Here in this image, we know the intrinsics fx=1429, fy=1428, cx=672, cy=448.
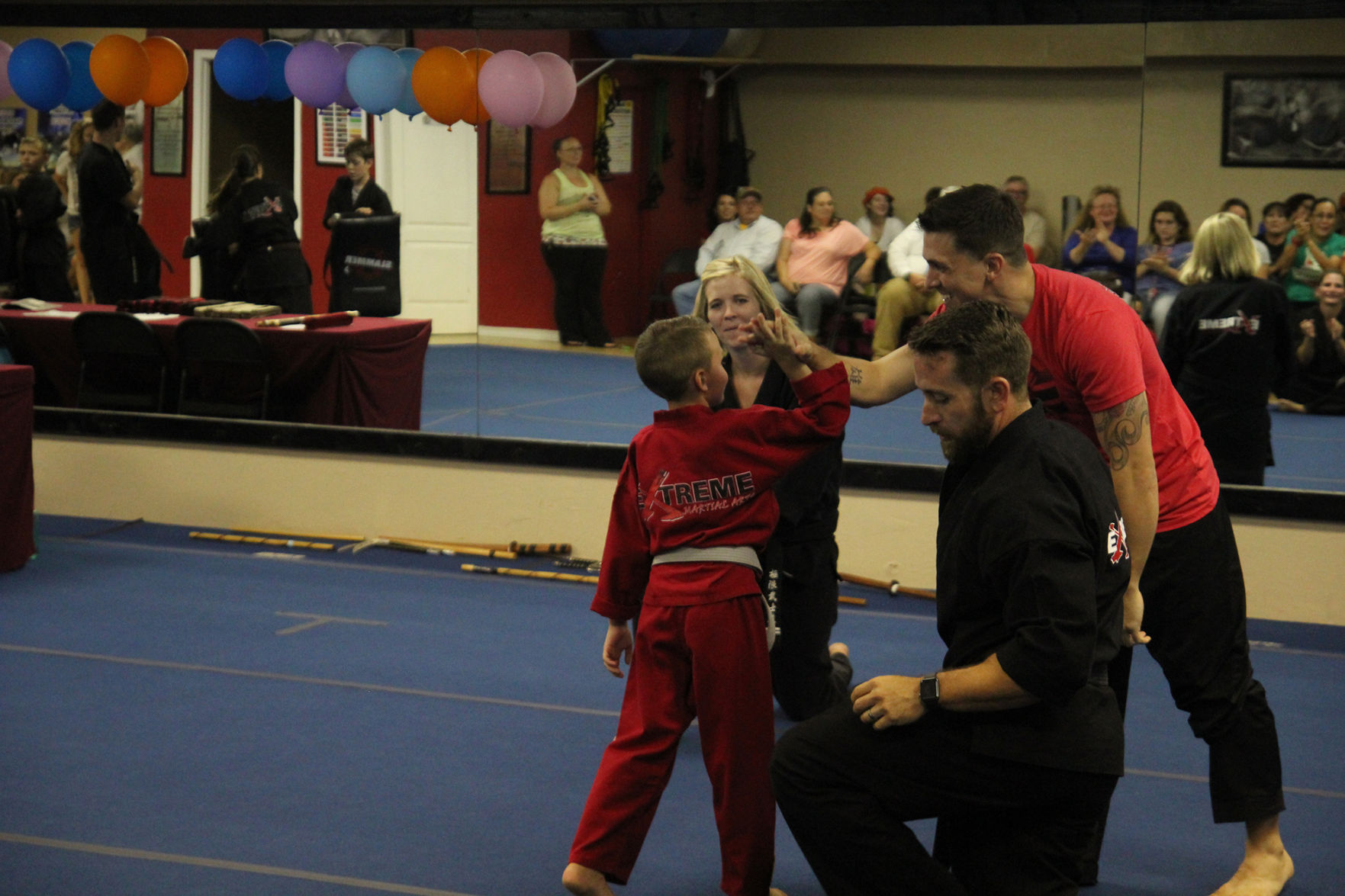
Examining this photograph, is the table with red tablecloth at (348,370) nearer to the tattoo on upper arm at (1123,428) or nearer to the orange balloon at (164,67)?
the orange balloon at (164,67)

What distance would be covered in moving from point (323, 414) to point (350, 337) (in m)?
0.40

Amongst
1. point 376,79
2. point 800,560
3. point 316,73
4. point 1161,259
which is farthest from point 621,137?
point 800,560

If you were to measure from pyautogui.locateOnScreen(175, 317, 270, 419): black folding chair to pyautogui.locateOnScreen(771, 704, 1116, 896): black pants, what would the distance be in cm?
512

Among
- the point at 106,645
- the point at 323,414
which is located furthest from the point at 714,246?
the point at 106,645

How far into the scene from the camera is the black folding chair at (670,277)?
7.59 meters

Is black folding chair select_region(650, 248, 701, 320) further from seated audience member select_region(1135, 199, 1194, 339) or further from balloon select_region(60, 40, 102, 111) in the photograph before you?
balloon select_region(60, 40, 102, 111)

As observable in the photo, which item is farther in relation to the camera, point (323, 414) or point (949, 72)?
point (949, 72)

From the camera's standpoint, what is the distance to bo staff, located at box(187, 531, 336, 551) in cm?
649

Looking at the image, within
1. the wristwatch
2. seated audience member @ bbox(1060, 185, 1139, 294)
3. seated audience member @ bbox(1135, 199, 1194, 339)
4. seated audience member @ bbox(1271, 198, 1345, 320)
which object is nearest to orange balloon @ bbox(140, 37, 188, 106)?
seated audience member @ bbox(1060, 185, 1139, 294)

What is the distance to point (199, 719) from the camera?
421cm

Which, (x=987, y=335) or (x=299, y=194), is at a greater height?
(x=299, y=194)

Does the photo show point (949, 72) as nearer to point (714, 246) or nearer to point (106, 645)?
point (714, 246)

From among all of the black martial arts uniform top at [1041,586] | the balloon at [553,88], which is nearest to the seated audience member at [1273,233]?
the balloon at [553,88]

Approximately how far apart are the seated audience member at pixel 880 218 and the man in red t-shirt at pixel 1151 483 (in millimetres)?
4465
